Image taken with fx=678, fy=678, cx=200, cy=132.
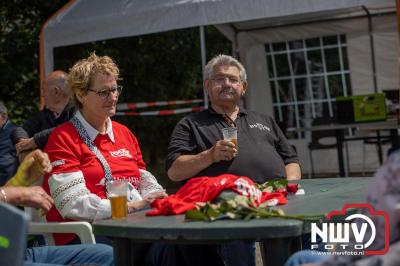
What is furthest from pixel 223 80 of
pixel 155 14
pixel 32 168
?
pixel 155 14

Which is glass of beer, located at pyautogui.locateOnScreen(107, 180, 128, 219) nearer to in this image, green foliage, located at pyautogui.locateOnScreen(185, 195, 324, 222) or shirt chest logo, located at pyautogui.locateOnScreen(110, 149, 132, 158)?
green foliage, located at pyautogui.locateOnScreen(185, 195, 324, 222)

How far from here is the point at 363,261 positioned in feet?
4.69

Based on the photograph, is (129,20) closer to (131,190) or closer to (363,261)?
(131,190)

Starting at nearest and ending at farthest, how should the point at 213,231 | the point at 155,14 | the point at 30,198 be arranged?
1. the point at 213,231
2. the point at 30,198
3. the point at 155,14

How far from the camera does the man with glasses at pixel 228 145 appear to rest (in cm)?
342

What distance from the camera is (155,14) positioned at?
25.4 ft

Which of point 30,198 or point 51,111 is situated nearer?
point 30,198

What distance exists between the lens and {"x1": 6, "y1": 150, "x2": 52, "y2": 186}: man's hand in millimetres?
2757

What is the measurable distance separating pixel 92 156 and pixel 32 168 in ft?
1.30

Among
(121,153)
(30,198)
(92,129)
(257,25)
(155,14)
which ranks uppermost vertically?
(257,25)

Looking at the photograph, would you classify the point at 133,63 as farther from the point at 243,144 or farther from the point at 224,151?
the point at 224,151

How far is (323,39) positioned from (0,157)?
22.1ft

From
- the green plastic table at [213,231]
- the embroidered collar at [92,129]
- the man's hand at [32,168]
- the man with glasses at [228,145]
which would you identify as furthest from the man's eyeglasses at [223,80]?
the green plastic table at [213,231]

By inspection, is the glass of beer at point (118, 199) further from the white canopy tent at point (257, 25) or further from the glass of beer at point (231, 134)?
the white canopy tent at point (257, 25)
